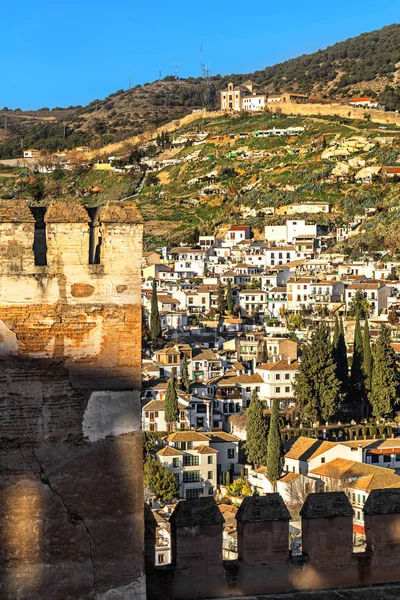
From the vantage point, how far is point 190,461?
3338 cm

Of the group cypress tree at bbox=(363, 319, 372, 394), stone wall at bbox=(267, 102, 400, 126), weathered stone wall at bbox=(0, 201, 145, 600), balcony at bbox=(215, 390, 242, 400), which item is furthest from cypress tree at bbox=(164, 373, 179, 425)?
stone wall at bbox=(267, 102, 400, 126)

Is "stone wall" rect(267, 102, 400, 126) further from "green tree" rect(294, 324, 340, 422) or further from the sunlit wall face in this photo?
the sunlit wall face

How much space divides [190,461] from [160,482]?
346cm

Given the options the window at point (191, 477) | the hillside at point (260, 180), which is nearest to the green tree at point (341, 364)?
the window at point (191, 477)

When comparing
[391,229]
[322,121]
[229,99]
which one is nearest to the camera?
[391,229]

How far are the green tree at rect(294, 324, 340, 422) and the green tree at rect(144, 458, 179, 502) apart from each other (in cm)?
907

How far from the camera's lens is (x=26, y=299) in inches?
198

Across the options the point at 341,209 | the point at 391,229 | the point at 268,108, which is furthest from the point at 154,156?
the point at 391,229

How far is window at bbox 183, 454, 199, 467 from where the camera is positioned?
3328cm

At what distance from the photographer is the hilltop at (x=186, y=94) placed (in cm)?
12950

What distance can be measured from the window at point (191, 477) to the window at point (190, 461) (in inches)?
9.8

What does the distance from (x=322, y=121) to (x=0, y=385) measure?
324 ft

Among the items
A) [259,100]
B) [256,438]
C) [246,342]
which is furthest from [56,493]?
[259,100]

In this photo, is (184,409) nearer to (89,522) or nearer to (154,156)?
(89,522)
